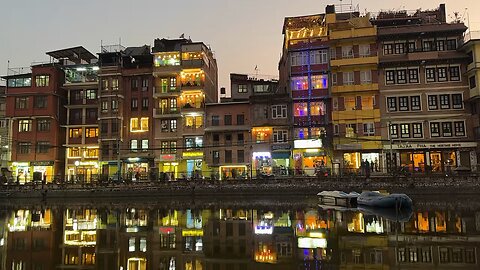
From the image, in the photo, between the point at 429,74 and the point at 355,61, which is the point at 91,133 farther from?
the point at 429,74

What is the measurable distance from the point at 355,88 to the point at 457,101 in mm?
14128

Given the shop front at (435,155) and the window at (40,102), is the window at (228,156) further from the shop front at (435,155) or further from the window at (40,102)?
the window at (40,102)

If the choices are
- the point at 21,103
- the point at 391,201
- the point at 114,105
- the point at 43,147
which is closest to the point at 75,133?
the point at 43,147

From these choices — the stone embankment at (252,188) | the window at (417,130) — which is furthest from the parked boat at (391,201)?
the window at (417,130)

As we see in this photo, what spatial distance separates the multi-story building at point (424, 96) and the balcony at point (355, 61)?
142cm

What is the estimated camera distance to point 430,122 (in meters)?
61.9

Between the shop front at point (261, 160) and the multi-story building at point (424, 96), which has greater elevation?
the multi-story building at point (424, 96)

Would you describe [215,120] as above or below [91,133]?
above

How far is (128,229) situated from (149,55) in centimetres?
5657

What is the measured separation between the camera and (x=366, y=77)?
64.9 m

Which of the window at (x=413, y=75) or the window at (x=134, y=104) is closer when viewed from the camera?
the window at (x=413, y=75)

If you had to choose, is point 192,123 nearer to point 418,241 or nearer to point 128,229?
point 128,229

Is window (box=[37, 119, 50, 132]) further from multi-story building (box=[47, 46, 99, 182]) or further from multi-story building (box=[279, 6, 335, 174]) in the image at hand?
multi-story building (box=[279, 6, 335, 174])

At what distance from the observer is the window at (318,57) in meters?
66.8
